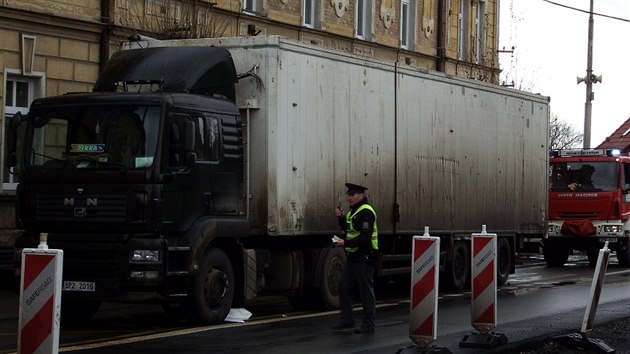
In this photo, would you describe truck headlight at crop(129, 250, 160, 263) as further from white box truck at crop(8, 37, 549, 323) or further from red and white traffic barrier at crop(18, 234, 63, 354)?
red and white traffic barrier at crop(18, 234, 63, 354)

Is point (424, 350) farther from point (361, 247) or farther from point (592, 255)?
point (592, 255)

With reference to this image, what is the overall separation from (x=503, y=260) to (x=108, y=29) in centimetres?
860

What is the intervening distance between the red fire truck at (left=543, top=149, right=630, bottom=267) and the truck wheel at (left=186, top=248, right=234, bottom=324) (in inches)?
631

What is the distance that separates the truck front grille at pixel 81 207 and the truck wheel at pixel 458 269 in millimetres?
7966

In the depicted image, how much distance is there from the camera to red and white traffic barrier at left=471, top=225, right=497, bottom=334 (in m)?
12.6

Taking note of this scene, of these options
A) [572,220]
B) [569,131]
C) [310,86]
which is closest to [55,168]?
[310,86]

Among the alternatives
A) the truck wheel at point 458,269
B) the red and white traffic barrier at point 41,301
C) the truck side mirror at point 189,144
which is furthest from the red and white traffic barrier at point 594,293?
the truck wheel at point 458,269

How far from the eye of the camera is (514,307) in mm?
17891

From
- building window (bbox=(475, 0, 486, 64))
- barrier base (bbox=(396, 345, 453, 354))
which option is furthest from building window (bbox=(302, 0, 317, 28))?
barrier base (bbox=(396, 345, 453, 354))

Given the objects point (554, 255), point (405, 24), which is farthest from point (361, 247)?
point (405, 24)

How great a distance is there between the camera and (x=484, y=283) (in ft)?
41.4

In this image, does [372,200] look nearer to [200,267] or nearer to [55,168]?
[200,267]

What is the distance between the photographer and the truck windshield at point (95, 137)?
45.6 feet

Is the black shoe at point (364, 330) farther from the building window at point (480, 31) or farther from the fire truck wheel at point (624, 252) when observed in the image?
the building window at point (480, 31)
